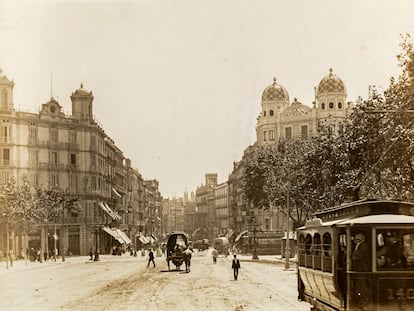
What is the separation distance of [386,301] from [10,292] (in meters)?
22.6

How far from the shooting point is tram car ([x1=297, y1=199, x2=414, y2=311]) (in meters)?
16.4

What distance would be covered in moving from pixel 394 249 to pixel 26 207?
50356mm

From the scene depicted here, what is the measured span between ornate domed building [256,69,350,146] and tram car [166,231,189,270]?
43371 millimetres

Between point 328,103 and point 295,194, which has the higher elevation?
point 328,103

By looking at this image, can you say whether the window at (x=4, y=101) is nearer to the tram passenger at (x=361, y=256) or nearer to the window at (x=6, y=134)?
the window at (x=6, y=134)

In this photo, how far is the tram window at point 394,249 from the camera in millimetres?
16766

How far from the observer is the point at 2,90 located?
63312 millimetres

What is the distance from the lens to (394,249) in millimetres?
16891

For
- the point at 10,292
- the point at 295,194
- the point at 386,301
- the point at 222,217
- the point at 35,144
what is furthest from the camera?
the point at 222,217

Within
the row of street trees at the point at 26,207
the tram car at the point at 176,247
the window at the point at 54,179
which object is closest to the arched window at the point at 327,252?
the tram car at the point at 176,247

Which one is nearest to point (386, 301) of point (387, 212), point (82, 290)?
point (387, 212)

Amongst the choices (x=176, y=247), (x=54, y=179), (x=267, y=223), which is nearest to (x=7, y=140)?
(x=54, y=179)

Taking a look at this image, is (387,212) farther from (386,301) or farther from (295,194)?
(295,194)

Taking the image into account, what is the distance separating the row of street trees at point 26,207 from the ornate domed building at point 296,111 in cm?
3636
